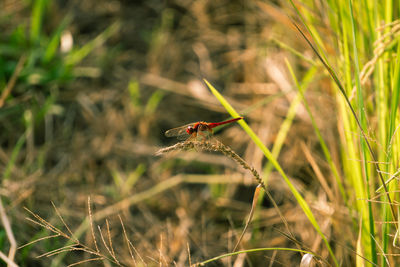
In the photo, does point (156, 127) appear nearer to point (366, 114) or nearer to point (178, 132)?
point (178, 132)

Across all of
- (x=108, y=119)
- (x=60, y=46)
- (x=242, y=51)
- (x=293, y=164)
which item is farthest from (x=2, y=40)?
(x=293, y=164)

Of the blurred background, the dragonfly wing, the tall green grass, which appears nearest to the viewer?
the tall green grass

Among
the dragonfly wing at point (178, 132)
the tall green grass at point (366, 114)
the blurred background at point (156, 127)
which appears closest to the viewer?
the tall green grass at point (366, 114)

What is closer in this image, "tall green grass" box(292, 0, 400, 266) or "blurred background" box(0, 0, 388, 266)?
"tall green grass" box(292, 0, 400, 266)

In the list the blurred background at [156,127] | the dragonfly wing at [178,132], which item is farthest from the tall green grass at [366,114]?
the dragonfly wing at [178,132]

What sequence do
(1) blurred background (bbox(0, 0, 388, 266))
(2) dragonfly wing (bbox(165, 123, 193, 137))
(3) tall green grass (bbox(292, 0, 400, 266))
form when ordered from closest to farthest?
(3) tall green grass (bbox(292, 0, 400, 266)) < (2) dragonfly wing (bbox(165, 123, 193, 137)) < (1) blurred background (bbox(0, 0, 388, 266))

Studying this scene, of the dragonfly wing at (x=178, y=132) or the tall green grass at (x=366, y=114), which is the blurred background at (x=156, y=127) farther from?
the dragonfly wing at (x=178, y=132)

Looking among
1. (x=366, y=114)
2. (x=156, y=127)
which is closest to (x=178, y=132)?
(x=366, y=114)

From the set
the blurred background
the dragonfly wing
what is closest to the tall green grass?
the blurred background

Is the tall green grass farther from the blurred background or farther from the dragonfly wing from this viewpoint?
the dragonfly wing
